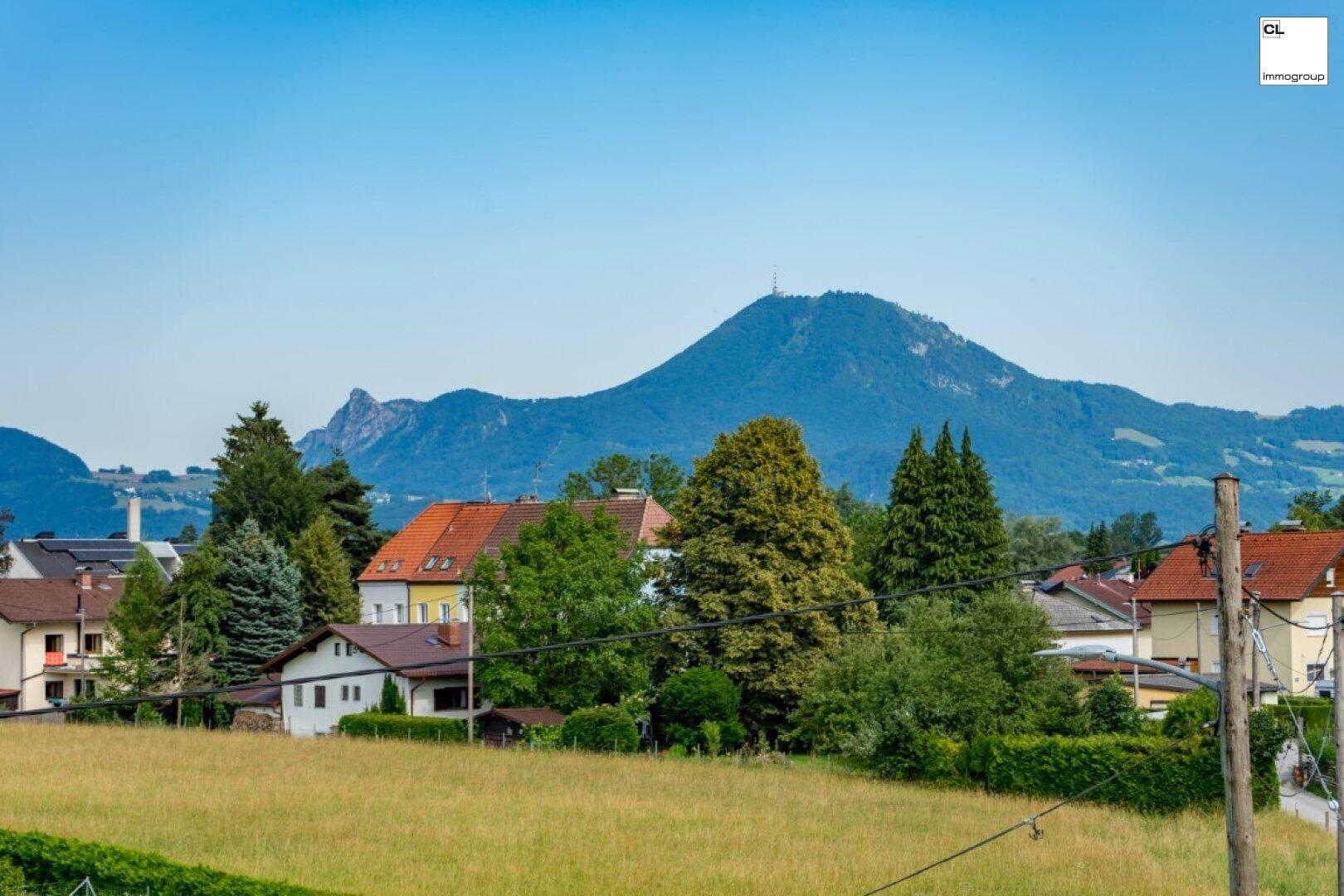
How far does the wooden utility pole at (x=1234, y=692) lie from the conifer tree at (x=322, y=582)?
7308 centimetres

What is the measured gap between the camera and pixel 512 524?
81.8 meters

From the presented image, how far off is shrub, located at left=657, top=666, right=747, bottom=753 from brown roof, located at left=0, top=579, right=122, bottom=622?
38.9m

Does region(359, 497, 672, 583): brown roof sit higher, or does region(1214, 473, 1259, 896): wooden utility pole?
region(359, 497, 672, 583): brown roof

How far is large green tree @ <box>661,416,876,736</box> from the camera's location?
53188 mm

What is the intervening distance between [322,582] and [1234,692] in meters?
74.4

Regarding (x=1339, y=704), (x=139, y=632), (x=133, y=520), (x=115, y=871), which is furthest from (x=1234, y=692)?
(x=133, y=520)

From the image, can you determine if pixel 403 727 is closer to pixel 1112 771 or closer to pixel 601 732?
pixel 601 732

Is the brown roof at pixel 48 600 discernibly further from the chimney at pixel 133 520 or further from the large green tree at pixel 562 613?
the chimney at pixel 133 520

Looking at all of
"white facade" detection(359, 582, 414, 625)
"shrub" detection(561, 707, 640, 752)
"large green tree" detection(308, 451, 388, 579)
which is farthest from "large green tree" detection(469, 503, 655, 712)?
"large green tree" detection(308, 451, 388, 579)

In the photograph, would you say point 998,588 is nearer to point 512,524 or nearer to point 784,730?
point 784,730

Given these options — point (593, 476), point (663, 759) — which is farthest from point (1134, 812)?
point (593, 476)

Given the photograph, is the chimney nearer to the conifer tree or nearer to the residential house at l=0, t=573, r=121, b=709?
the residential house at l=0, t=573, r=121, b=709

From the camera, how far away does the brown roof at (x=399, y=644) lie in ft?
195

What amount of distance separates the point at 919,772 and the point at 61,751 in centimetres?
2712
